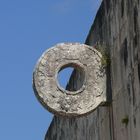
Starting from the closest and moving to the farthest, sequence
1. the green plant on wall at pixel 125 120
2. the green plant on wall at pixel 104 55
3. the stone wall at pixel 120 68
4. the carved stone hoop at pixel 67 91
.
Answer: the stone wall at pixel 120 68, the green plant on wall at pixel 125 120, the carved stone hoop at pixel 67 91, the green plant on wall at pixel 104 55

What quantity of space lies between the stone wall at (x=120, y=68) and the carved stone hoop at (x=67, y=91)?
222 millimetres

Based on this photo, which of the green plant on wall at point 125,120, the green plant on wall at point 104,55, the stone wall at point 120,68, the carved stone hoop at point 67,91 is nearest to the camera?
the stone wall at point 120,68

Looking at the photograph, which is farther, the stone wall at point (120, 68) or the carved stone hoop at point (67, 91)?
the carved stone hoop at point (67, 91)

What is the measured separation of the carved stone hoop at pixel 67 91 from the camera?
9.34m

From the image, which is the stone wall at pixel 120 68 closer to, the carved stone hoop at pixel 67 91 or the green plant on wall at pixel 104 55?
the green plant on wall at pixel 104 55

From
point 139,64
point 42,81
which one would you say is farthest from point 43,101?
point 139,64

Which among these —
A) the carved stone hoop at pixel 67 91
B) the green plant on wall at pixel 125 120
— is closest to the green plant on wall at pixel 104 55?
the carved stone hoop at pixel 67 91

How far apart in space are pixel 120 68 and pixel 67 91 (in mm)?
950

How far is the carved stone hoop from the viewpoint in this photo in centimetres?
934

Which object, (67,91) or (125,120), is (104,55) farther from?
(125,120)

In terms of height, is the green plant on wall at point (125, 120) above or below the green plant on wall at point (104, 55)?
A: below

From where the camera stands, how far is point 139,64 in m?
8.09

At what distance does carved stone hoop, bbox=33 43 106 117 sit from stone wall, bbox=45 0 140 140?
0.22 meters

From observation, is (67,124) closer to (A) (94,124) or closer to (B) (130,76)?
(A) (94,124)
